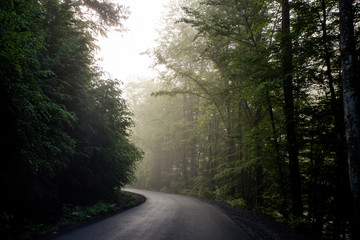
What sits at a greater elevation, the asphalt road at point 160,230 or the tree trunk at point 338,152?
the tree trunk at point 338,152

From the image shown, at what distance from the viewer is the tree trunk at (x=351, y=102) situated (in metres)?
4.67

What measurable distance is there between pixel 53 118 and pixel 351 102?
334 inches

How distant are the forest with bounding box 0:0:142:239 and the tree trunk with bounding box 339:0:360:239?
7495 mm

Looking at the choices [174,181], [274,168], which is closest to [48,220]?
[274,168]

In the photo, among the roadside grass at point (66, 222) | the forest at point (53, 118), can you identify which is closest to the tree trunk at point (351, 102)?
the forest at point (53, 118)

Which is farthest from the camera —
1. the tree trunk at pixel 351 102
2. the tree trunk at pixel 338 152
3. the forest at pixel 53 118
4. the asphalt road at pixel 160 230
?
the tree trunk at pixel 338 152

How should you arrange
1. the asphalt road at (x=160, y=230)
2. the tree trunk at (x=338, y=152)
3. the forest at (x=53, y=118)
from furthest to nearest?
the tree trunk at (x=338, y=152) < the asphalt road at (x=160, y=230) < the forest at (x=53, y=118)

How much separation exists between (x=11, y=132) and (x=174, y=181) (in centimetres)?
2475

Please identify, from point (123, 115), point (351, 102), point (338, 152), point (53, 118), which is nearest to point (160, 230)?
point (53, 118)

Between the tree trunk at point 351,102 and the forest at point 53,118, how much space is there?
295 inches

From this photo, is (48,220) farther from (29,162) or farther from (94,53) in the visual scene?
(94,53)

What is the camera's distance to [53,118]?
6832 millimetres

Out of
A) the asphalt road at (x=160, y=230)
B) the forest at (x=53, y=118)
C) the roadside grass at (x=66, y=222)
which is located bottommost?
the roadside grass at (x=66, y=222)

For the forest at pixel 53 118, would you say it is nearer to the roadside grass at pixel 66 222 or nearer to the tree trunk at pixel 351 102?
the roadside grass at pixel 66 222
